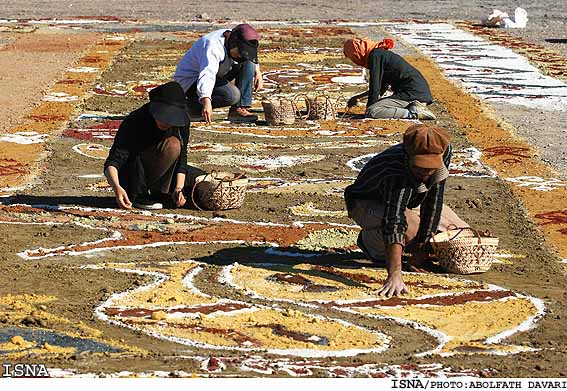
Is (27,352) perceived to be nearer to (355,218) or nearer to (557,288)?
(355,218)

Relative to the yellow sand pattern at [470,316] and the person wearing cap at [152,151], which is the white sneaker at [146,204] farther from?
the yellow sand pattern at [470,316]

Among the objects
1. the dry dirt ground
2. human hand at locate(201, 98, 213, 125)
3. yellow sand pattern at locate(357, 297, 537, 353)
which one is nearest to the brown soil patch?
the dry dirt ground

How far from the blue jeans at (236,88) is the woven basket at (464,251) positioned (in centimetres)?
563

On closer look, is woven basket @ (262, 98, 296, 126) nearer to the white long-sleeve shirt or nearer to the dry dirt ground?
the dry dirt ground

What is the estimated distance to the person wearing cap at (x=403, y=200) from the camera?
7094mm

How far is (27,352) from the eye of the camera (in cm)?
609

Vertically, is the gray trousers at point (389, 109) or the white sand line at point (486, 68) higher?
the gray trousers at point (389, 109)

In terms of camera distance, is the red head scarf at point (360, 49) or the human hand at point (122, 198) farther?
the red head scarf at point (360, 49)

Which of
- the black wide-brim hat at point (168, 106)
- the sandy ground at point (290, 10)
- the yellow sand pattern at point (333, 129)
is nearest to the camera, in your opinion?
the black wide-brim hat at point (168, 106)

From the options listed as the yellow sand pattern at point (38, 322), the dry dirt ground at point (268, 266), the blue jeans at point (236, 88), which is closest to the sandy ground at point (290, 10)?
the blue jeans at point (236, 88)

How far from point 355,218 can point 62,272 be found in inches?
69.0

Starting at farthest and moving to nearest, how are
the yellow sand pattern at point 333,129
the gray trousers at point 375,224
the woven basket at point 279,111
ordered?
the woven basket at point 279,111, the yellow sand pattern at point 333,129, the gray trousers at point 375,224

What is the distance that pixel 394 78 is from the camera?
13.3 meters

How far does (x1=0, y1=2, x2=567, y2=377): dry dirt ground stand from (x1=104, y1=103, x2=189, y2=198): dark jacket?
0.37 metres
